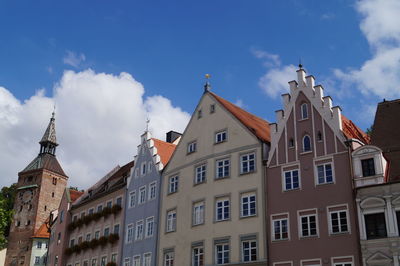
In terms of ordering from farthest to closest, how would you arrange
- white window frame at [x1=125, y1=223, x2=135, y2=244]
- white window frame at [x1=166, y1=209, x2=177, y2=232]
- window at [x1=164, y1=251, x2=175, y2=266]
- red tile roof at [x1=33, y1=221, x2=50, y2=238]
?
red tile roof at [x1=33, y1=221, x2=50, y2=238] < white window frame at [x1=125, y1=223, x2=135, y2=244] < white window frame at [x1=166, y1=209, x2=177, y2=232] < window at [x1=164, y1=251, x2=175, y2=266]

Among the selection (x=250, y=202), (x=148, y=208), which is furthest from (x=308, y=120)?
(x=148, y=208)

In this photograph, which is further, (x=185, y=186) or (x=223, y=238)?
(x=185, y=186)

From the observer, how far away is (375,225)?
33938 millimetres

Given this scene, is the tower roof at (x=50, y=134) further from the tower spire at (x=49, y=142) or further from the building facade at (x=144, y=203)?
the building facade at (x=144, y=203)

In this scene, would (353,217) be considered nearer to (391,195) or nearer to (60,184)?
(391,195)

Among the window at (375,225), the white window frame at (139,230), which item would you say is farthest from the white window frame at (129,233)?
the window at (375,225)

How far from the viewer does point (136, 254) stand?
50.3m

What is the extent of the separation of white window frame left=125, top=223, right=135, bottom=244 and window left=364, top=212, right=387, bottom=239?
25048mm

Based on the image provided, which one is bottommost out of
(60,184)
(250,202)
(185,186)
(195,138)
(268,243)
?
(268,243)

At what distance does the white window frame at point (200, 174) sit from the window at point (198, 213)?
6.40 feet

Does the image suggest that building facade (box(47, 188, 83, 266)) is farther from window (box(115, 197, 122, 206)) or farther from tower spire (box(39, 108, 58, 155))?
tower spire (box(39, 108, 58, 155))

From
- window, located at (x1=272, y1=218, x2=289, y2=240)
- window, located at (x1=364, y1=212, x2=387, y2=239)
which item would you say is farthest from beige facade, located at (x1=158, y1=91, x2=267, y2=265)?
window, located at (x1=364, y1=212, x2=387, y2=239)

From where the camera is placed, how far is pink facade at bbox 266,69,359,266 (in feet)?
116

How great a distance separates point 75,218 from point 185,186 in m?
23.8
